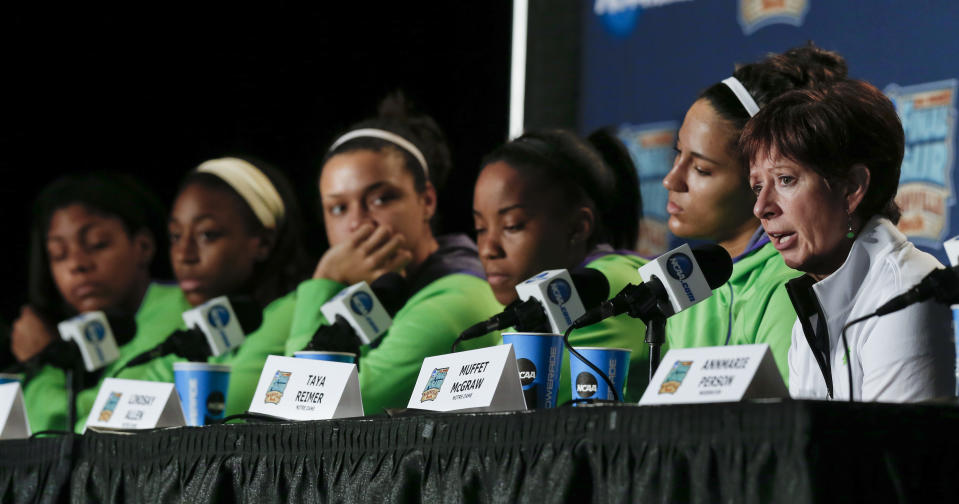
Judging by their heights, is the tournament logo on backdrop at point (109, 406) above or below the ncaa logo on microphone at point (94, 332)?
below

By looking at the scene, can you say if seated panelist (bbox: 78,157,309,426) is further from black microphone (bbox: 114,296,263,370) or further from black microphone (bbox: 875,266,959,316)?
black microphone (bbox: 875,266,959,316)

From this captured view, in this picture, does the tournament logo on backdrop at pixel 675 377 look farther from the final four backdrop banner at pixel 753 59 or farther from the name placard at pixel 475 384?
the final four backdrop banner at pixel 753 59

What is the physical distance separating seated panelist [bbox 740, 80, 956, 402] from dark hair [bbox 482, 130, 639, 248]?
Answer: 2.69 feet

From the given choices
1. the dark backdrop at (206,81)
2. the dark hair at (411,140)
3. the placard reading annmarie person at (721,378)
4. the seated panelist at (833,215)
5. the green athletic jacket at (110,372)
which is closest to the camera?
the placard reading annmarie person at (721,378)

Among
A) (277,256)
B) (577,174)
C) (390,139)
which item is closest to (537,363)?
(577,174)

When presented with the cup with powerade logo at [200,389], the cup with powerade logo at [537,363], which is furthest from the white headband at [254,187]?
the cup with powerade logo at [537,363]

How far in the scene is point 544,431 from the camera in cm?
139

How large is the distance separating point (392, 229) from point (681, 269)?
1.53 m

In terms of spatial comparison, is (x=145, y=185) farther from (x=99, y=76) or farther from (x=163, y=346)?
(x=163, y=346)

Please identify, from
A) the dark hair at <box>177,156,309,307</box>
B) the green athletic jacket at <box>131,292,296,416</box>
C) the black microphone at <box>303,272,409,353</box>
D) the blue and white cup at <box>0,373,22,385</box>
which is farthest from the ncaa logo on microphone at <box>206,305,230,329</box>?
the dark hair at <box>177,156,309,307</box>

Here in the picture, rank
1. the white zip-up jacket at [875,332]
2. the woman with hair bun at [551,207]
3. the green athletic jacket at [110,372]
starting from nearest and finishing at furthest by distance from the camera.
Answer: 1. the white zip-up jacket at [875,332]
2. the woman with hair bun at [551,207]
3. the green athletic jacket at [110,372]

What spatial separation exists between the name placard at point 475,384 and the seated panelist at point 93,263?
7.07 feet

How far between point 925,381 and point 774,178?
41cm

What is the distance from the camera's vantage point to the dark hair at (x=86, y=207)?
3891 millimetres
